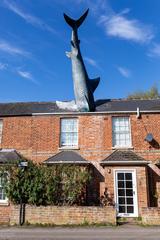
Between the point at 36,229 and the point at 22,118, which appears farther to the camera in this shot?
the point at 22,118

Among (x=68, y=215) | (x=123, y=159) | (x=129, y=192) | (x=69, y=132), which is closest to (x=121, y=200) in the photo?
(x=129, y=192)

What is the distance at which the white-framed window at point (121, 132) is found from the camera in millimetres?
18188

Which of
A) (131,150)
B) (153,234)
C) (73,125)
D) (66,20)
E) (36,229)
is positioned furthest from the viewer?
(66,20)

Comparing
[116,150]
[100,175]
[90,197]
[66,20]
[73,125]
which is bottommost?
[90,197]

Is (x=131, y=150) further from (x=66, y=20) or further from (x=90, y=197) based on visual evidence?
(x=66, y=20)

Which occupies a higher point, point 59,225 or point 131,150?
point 131,150

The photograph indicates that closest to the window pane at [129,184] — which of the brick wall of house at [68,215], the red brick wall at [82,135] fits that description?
the red brick wall at [82,135]

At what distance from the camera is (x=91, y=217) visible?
13.1 meters

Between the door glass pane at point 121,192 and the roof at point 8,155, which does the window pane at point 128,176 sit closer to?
the door glass pane at point 121,192

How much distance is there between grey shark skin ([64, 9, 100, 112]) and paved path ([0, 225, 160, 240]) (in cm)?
909

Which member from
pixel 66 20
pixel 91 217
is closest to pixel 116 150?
pixel 91 217

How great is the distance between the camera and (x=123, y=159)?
16391 mm

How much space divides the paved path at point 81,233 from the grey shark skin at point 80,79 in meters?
9.09

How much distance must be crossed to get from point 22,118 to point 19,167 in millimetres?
5597
